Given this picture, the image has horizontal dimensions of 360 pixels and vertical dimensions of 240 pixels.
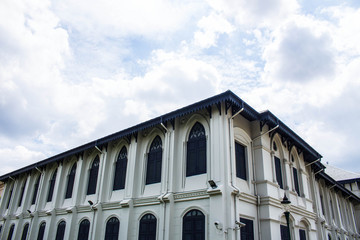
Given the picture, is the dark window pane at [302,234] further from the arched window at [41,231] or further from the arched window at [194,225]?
the arched window at [41,231]

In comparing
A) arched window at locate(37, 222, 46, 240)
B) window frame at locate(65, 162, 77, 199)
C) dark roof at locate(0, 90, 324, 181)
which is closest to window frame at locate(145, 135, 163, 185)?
dark roof at locate(0, 90, 324, 181)

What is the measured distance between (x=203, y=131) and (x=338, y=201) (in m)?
18.3

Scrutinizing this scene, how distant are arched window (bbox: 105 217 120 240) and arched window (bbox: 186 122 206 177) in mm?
4989

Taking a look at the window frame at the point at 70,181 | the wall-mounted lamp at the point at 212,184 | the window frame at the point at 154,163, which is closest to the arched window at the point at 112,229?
the window frame at the point at 154,163

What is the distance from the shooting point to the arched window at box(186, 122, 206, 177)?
1384cm

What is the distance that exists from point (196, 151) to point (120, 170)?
17.9ft

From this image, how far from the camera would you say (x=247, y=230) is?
1301cm

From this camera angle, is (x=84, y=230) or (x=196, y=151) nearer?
(x=196, y=151)

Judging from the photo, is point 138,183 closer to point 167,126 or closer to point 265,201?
point 167,126

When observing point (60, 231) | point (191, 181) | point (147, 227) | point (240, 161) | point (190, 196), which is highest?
point (240, 161)

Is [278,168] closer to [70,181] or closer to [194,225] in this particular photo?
[194,225]

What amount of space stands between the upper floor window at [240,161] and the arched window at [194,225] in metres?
2.52

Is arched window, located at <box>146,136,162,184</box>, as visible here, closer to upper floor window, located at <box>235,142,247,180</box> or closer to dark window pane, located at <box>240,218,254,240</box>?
upper floor window, located at <box>235,142,247,180</box>

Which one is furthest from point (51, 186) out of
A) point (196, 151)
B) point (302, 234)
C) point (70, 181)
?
point (302, 234)
